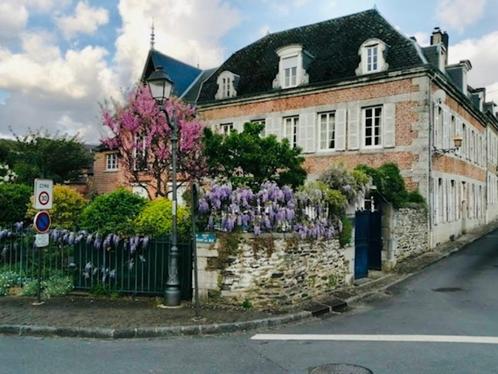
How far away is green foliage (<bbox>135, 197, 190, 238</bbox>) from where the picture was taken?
9.37 meters

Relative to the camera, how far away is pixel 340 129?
1955 cm

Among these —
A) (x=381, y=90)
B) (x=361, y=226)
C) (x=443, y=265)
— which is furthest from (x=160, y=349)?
(x=381, y=90)

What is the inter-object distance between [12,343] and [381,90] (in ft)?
52.8

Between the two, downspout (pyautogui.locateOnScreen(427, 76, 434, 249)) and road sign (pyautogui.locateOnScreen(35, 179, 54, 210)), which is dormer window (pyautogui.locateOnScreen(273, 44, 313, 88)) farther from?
road sign (pyautogui.locateOnScreen(35, 179, 54, 210))

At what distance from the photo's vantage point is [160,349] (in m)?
6.15

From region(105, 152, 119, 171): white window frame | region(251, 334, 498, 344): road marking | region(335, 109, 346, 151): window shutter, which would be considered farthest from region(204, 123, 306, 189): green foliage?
region(105, 152, 119, 171): white window frame

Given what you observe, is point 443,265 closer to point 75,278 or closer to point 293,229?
point 293,229

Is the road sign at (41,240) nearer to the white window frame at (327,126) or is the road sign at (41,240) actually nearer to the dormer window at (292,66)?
the white window frame at (327,126)

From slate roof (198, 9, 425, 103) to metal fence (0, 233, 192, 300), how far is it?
13217 millimetres

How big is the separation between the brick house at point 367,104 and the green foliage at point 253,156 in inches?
213

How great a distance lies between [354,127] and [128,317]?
1406 cm

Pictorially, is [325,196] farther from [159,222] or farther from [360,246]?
[159,222]

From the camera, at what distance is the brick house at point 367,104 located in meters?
17.7

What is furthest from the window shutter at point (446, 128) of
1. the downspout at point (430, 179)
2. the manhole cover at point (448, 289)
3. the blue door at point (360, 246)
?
the manhole cover at point (448, 289)
